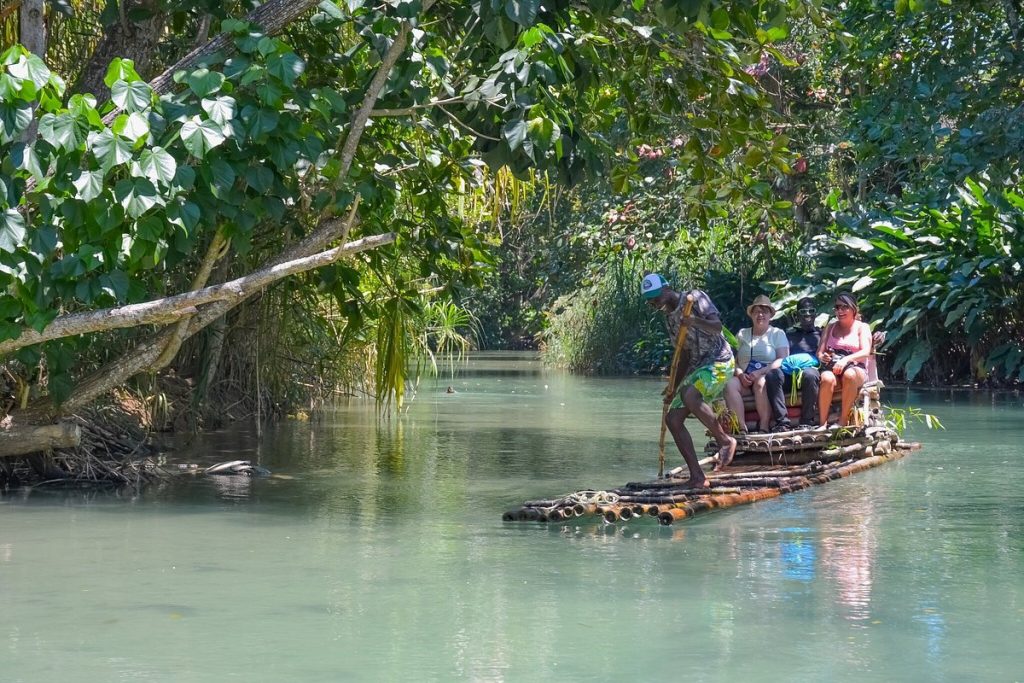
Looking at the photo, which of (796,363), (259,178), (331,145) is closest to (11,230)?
(259,178)

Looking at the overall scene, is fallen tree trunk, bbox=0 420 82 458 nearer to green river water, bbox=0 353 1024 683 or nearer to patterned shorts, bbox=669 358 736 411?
green river water, bbox=0 353 1024 683

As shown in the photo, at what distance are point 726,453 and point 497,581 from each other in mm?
4610

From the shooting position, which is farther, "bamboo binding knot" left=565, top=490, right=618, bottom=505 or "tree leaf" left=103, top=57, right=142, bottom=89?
"bamboo binding knot" left=565, top=490, right=618, bottom=505

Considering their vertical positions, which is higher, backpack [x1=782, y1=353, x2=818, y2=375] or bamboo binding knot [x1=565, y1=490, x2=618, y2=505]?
backpack [x1=782, y1=353, x2=818, y2=375]

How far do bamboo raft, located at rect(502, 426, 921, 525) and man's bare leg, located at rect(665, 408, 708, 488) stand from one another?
0.32 feet

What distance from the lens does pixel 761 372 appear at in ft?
42.0

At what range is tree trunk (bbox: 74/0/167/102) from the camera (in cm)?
1107

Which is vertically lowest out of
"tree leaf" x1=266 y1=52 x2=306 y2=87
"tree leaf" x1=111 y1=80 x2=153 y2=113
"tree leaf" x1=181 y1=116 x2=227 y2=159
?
"tree leaf" x1=181 y1=116 x2=227 y2=159

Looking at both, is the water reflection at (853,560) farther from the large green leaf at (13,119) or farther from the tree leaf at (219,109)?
the large green leaf at (13,119)

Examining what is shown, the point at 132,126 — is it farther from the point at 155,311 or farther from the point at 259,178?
the point at 155,311

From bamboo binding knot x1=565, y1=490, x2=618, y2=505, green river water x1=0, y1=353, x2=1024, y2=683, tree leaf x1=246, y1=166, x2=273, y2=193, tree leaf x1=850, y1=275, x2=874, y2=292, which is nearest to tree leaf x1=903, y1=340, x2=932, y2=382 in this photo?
tree leaf x1=850, y1=275, x2=874, y2=292

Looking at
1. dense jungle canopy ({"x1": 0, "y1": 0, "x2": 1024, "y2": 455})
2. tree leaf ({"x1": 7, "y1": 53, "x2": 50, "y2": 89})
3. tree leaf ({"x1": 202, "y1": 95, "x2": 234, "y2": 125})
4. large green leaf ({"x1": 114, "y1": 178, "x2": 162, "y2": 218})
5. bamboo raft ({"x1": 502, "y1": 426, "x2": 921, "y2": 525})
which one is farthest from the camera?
bamboo raft ({"x1": 502, "y1": 426, "x2": 921, "y2": 525})

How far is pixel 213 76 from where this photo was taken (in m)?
9.07

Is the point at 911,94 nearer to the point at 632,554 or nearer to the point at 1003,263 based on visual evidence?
the point at 632,554
